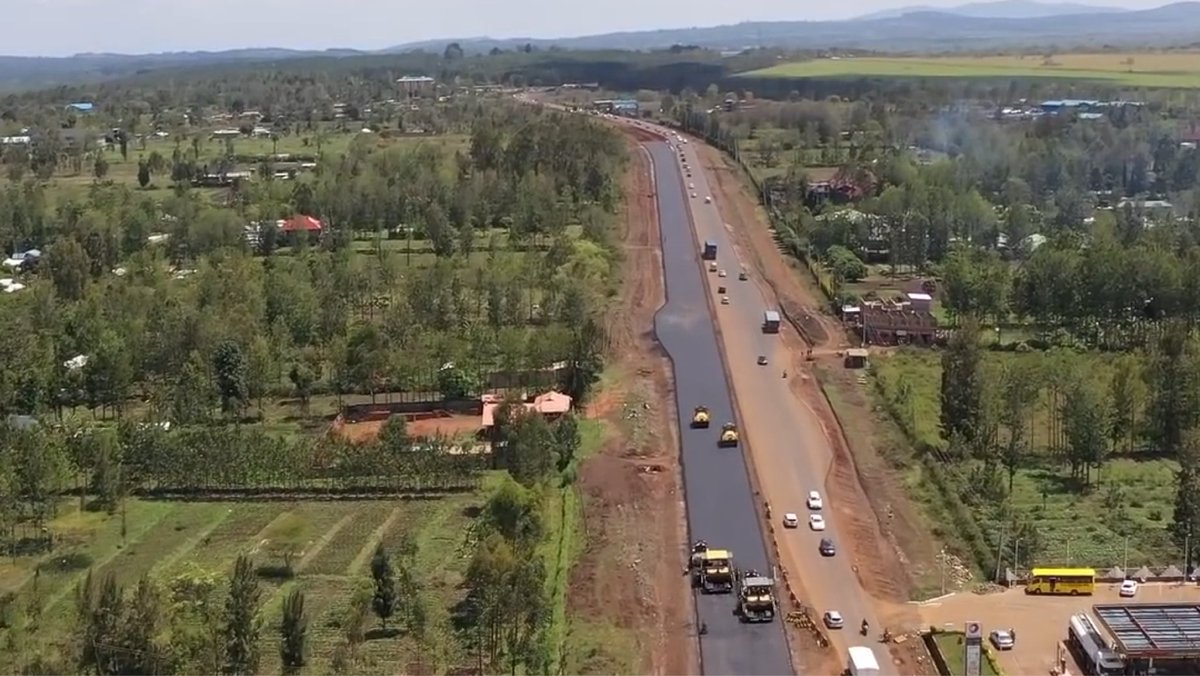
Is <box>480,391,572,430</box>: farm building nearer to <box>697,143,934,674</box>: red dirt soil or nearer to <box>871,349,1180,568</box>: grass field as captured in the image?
<box>697,143,934,674</box>: red dirt soil

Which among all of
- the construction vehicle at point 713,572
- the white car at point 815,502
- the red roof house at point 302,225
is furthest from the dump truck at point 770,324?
the red roof house at point 302,225

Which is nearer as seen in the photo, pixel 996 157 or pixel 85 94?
pixel 996 157

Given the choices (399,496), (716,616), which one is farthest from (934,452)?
(399,496)

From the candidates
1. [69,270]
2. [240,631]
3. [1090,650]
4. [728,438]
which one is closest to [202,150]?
[69,270]

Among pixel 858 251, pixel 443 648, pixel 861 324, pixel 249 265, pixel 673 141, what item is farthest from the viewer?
pixel 673 141

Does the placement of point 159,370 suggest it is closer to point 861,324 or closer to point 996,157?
point 861,324
